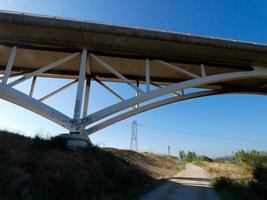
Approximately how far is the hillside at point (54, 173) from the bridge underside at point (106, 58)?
1.40 meters

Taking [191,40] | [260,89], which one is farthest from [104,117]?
[260,89]

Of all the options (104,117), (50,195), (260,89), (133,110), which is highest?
(260,89)

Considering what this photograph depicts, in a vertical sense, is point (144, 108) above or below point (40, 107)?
above

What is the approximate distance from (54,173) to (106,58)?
22.5 ft

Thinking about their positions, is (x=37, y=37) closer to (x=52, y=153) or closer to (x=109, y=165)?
(x=52, y=153)

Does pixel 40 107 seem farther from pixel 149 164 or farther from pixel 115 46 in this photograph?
pixel 149 164

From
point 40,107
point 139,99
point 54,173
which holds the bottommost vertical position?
point 54,173

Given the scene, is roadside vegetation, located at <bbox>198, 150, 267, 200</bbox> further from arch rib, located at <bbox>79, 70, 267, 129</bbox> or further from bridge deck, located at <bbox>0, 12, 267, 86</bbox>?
bridge deck, located at <bbox>0, 12, 267, 86</bbox>

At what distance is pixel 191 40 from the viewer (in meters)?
10.2

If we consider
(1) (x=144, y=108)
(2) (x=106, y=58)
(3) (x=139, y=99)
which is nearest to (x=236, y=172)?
(1) (x=144, y=108)

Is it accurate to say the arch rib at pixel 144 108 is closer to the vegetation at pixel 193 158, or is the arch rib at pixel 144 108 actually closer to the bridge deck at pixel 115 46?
the bridge deck at pixel 115 46

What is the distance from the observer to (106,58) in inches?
447

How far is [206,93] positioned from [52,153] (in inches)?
363

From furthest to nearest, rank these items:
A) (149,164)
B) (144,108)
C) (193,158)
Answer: (193,158), (149,164), (144,108)
